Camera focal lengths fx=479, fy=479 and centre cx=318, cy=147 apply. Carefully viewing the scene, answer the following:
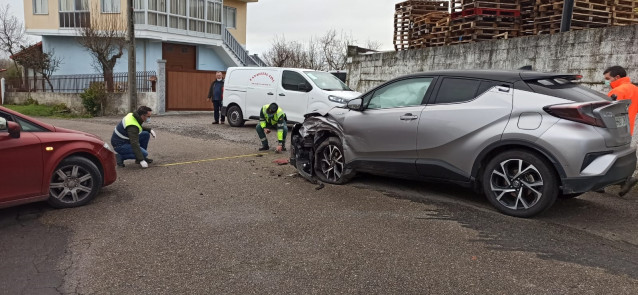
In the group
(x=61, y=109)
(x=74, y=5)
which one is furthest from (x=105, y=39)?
(x=74, y=5)

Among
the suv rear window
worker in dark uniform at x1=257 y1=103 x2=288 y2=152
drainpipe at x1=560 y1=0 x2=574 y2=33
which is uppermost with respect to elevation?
drainpipe at x1=560 y1=0 x2=574 y2=33

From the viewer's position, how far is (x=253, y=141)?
36.8 ft

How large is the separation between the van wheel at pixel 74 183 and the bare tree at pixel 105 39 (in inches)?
622

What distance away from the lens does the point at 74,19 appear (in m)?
25.0

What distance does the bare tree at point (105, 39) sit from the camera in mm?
21547

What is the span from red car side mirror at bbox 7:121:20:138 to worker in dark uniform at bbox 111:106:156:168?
266 centimetres

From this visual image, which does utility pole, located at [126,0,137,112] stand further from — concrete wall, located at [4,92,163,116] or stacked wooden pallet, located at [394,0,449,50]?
stacked wooden pallet, located at [394,0,449,50]

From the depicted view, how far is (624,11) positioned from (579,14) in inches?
46.3

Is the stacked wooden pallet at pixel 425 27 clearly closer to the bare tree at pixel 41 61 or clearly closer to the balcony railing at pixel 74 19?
the balcony railing at pixel 74 19

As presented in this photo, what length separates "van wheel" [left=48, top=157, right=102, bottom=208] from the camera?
530 centimetres

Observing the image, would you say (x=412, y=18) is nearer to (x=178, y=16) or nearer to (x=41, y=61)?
(x=178, y=16)

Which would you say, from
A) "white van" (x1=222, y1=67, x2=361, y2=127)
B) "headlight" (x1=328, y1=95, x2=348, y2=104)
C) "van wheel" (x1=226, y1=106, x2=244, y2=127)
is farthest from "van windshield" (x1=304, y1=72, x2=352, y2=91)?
Result: "van wheel" (x1=226, y1=106, x2=244, y2=127)

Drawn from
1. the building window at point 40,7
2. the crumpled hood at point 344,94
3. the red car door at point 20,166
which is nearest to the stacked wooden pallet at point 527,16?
the crumpled hood at point 344,94

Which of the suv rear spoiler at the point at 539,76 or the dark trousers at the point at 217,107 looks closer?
the suv rear spoiler at the point at 539,76
